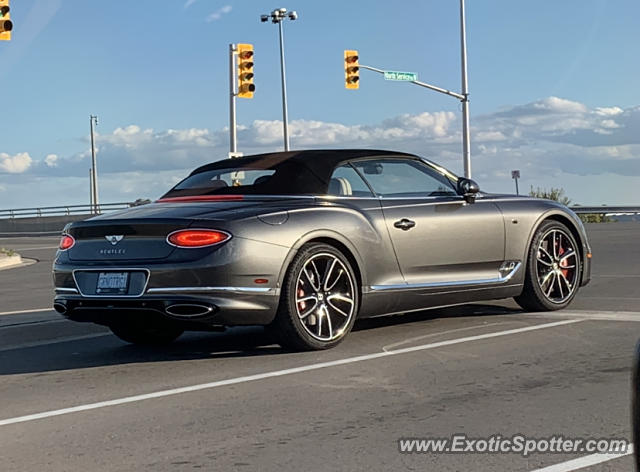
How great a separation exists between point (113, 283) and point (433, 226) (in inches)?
103

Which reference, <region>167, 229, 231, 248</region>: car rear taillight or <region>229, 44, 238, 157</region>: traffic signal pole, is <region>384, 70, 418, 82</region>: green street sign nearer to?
<region>229, 44, 238, 157</region>: traffic signal pole

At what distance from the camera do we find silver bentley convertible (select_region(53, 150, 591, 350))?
6738mm

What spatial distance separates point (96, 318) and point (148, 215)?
82 centimetres

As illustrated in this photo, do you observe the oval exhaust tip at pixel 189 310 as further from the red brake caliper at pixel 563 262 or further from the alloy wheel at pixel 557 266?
the red brake caliper at pixel 563 262

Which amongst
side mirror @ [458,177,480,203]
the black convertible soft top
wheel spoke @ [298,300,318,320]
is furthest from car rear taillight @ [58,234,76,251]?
side mirror @ [458,177,480,203]


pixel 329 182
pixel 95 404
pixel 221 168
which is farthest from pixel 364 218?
pixel 95 404

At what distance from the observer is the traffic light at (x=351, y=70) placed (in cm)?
3228

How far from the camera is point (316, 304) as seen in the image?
7.16 m

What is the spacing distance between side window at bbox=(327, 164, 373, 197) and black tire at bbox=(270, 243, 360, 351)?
1.90 feet

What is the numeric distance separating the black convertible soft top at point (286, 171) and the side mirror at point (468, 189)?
1.73 feet

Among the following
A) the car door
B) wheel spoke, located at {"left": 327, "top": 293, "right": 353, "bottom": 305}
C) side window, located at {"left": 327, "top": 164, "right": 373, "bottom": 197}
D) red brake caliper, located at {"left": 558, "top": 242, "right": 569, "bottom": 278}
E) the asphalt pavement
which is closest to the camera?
the asphalt pavement

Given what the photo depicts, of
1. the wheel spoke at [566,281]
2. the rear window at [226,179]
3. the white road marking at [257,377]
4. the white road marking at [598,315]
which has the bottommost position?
the white road marking at [598,315]

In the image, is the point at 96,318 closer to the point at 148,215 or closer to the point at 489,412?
the point at 148,215

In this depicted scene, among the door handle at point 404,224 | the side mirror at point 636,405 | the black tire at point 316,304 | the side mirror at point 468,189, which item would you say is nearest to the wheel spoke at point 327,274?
the black tire at point 316,304
